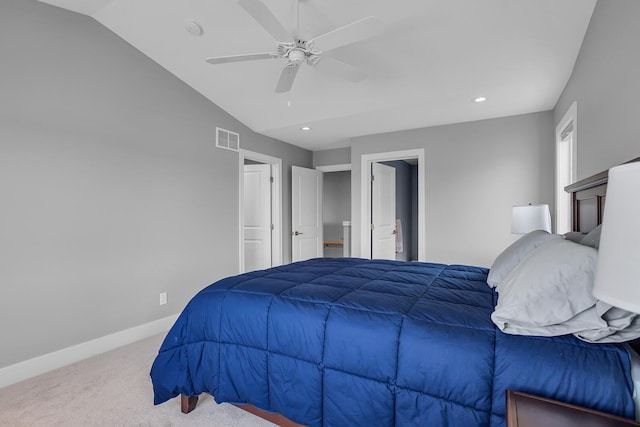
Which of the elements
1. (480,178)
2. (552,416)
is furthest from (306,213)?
(552,416)

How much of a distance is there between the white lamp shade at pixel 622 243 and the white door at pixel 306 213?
4470 millimetres

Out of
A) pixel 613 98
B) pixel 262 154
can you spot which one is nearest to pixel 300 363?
pixel 613 98

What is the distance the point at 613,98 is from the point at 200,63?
3.25 m

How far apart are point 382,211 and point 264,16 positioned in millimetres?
3468

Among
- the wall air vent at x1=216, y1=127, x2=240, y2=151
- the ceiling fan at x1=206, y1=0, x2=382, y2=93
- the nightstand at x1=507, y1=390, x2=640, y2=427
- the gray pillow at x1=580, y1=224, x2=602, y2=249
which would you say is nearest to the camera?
the nightstand at x1=507, y1=390, x2=640, y2=427

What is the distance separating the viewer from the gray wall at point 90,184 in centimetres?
225

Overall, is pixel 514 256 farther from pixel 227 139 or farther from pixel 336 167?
pixel 336 167

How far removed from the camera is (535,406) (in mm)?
881

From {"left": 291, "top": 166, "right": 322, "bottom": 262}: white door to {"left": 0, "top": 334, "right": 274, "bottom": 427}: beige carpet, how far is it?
9.60ft

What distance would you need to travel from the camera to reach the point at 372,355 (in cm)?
129

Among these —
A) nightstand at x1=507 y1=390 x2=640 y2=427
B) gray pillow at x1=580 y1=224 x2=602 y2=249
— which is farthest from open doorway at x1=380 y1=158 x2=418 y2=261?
nightstand at x1=507 y1=390 x2=640 y2=427

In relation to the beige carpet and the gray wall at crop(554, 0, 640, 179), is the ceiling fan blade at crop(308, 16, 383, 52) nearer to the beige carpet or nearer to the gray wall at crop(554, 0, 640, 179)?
the gray wall at crop(554, 0, 640, 179)

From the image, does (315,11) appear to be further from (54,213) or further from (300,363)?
(54,213)

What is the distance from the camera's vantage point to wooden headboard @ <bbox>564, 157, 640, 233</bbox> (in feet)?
5.32
